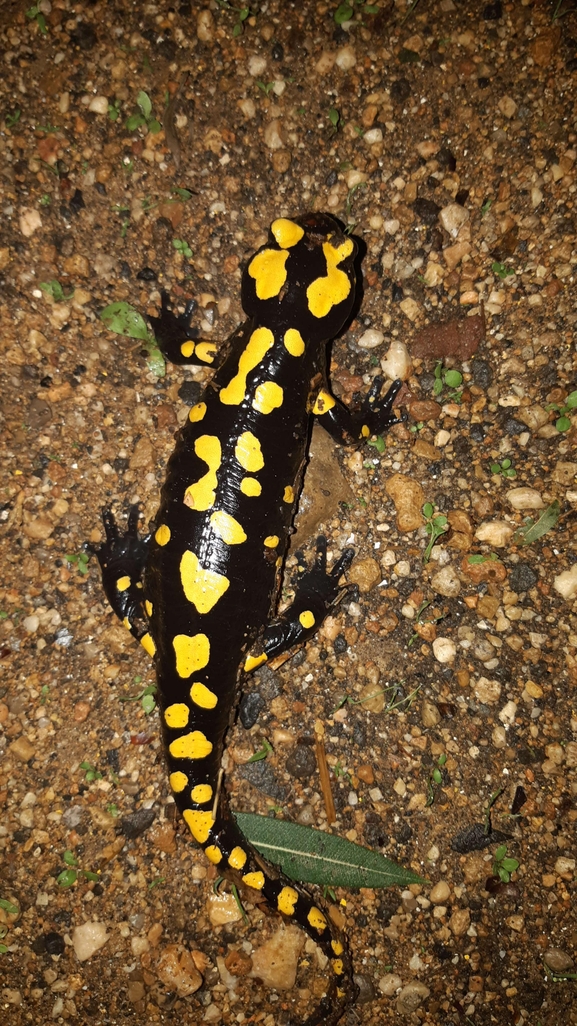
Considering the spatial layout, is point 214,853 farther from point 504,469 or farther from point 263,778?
point 504,469

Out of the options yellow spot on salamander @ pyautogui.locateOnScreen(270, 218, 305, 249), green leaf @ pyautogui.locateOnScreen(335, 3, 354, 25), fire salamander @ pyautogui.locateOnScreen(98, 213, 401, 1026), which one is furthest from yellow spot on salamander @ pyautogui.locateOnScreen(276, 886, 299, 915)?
green leaf @ pyautogui.locateOnScreen(335, 3, 354, 25)

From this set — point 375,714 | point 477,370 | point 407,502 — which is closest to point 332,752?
point 375,714

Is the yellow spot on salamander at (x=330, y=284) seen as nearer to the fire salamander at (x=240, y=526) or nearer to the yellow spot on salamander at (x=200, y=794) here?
the fire salamander at (x=240, y=526)

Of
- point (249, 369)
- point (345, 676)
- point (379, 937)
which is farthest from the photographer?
point (345, 676)

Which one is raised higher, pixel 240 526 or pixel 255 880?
pixel 240 526

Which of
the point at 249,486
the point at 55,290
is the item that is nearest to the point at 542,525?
the point at 249,486

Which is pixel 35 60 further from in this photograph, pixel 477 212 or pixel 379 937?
pixel 379 937
